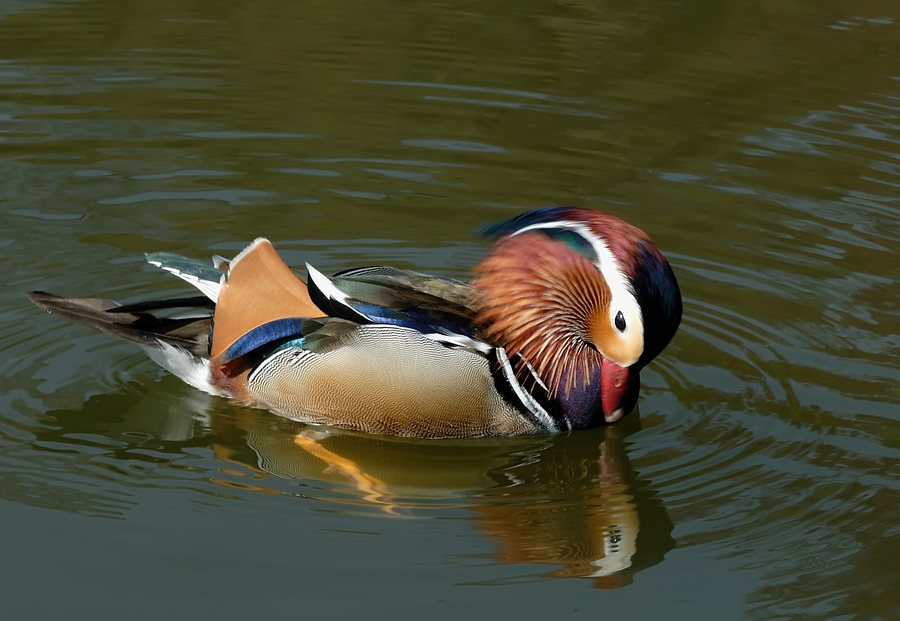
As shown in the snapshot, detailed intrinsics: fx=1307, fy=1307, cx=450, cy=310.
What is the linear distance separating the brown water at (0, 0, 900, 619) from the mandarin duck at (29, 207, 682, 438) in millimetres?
200

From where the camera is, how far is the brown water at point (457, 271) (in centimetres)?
478

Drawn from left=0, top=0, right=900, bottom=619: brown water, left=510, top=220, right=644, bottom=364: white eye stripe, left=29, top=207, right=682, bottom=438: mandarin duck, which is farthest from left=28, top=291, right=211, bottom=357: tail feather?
left=510, top=220, right=644, bottom=364: white eye stripe

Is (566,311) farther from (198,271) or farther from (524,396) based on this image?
(198,271)

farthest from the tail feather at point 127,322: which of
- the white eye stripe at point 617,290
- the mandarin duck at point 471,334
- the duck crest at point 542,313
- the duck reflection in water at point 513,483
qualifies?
the white eye stripe at point 617,290

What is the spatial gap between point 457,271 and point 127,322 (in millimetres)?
2104

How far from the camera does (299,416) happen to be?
5.93 m

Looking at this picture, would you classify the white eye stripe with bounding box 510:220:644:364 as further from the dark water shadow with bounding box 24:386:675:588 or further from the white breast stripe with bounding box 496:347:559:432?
the dark water shadow with bounding box 24:386:675:588

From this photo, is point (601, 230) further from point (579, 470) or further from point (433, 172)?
point (433, 172)

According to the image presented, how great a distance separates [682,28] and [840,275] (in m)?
4.19

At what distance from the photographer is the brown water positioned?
15.7 feet

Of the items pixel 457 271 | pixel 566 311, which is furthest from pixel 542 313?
pixel 457 271

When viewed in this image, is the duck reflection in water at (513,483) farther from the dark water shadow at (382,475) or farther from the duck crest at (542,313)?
the duck crest at (542,313)

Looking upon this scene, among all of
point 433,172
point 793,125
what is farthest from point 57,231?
point 793,125

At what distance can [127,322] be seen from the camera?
6.05 m
